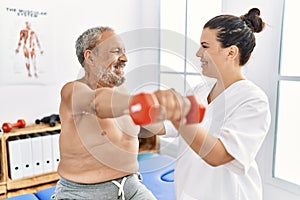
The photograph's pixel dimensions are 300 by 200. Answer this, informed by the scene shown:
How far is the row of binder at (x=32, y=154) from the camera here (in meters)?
2.32

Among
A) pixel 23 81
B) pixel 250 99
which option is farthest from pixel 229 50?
pixel 23 81

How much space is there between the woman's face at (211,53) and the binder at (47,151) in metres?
1.86

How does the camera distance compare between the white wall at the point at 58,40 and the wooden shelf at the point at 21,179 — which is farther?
the white wall at the point at 58,40

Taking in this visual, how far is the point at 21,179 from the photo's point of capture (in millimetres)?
2402

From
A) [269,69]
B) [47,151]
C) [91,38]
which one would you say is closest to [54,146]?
[47,151]

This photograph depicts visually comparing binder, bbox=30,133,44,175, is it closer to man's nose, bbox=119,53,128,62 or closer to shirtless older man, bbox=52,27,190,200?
shirtless older man, bbox=52,27,190,200

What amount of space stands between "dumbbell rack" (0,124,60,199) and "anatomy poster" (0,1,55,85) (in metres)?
0.46

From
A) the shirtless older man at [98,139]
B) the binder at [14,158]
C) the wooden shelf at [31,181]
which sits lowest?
the wooden shelf at [31,181]

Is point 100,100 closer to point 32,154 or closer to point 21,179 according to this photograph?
point 32,154

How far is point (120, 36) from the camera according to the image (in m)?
0.98

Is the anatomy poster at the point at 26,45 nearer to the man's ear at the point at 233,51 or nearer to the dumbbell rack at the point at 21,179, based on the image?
the dumbbell rack at the point at 21,179

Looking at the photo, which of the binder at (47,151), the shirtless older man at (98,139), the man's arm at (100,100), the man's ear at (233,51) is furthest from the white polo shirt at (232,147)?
the binder at (47,151)

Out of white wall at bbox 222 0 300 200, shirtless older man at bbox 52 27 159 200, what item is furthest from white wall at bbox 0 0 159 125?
shirtless older man at bbox 52 27 159 200

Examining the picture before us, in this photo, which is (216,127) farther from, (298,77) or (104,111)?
(298,77)
